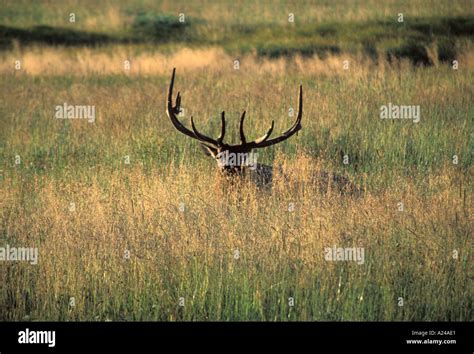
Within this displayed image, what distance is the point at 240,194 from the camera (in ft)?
26.0

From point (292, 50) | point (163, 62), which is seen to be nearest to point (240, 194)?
point (163, 62)

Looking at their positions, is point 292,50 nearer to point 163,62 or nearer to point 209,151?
point 163,62

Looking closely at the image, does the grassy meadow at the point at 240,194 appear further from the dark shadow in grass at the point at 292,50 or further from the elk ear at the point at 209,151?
the dark shadow in grass at the point at 292,50

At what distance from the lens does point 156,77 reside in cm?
1661

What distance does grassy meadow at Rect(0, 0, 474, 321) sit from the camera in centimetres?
611

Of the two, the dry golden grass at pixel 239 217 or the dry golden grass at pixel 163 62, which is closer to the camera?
the dry golden grass at pixel 239 217

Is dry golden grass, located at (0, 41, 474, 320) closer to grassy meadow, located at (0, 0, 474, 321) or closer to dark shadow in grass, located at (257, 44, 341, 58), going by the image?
grassy meadow, located at (0, 0, 474, 321)

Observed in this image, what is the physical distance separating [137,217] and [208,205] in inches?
25.3

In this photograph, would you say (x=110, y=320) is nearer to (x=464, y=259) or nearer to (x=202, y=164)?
(x=464, y=259)

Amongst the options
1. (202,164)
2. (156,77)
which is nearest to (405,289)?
(202,164)

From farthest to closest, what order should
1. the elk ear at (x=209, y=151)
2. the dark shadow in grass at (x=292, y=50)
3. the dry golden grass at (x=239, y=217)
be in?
1. the dark shadow in grass at (x=292, y=50)
2. the elk ear at (x=209, y=151)
3. the dry golden grass at (x=239, y=217)

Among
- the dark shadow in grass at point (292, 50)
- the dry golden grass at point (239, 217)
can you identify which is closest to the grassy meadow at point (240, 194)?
the dry golden grass at point (239, 217)

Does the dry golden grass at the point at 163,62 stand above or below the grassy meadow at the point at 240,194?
above

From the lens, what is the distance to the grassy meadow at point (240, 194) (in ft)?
20.0
